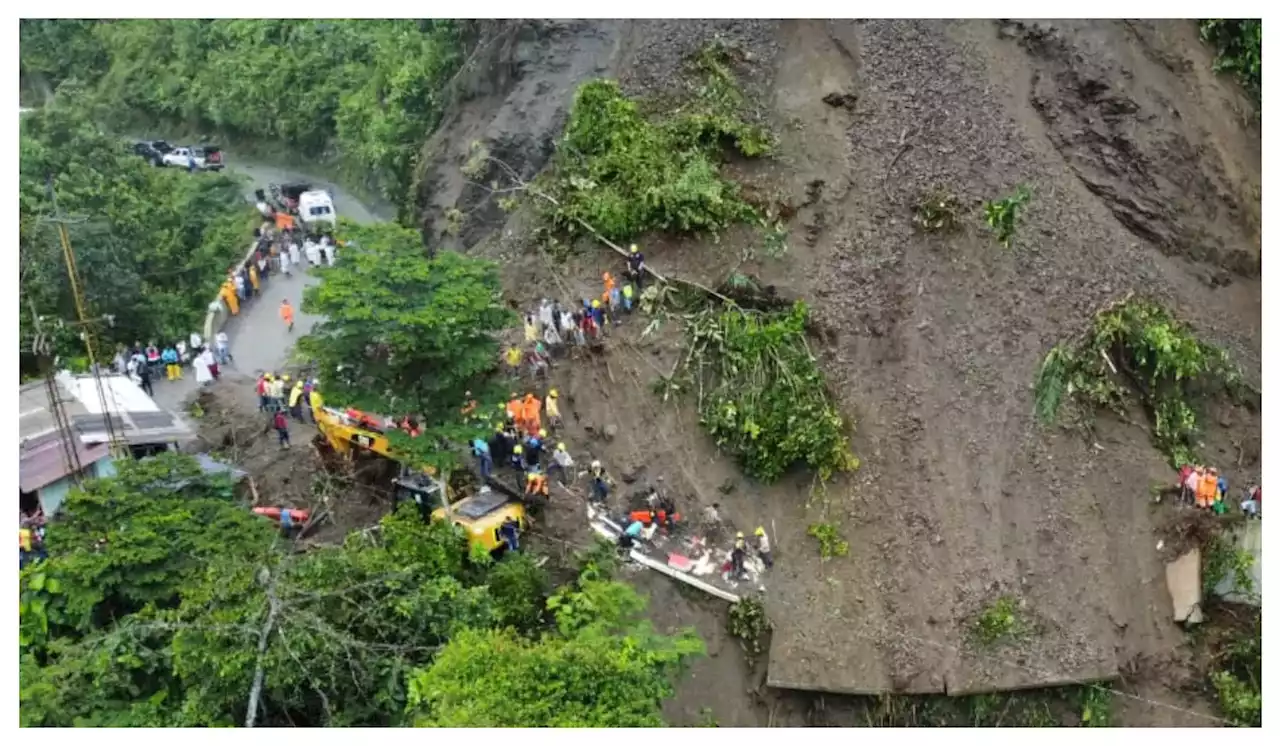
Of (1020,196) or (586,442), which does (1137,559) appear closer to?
(1020,196)

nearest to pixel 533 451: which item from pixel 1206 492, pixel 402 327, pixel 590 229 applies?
pixel 402 327

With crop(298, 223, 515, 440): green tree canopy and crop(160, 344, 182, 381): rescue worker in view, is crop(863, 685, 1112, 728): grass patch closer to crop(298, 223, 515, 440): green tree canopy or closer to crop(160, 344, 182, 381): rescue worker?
crop(298, 223, 515, 440): green tree canopy

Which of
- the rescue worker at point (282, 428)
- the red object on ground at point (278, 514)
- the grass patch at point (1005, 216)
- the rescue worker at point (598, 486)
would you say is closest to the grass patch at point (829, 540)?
the rescue worker at point (598, 486)

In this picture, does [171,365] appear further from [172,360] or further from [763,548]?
[763,548]

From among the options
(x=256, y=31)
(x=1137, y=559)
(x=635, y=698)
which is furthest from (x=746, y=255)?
(x=256, y=31)

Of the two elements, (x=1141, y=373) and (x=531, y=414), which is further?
(x=1141, y=373)
